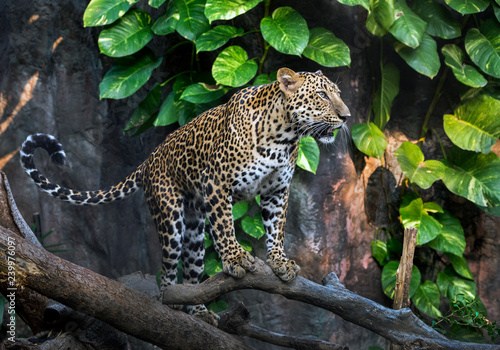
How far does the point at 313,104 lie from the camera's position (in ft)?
11.2

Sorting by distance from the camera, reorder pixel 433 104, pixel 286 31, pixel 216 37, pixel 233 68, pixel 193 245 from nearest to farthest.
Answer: pixel 193 245 < pixel 286 31 < pixel 233 68 < pixel 216 37 < pixel 433 104

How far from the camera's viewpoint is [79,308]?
3.40 metres

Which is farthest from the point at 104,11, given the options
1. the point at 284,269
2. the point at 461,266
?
the point at 461,266

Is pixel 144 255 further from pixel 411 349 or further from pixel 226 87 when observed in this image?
pixel 411 349

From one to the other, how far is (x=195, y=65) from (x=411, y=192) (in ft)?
9.38

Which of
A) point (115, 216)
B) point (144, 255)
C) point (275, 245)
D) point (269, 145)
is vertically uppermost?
point (269, 145)

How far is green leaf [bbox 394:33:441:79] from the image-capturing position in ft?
17.4

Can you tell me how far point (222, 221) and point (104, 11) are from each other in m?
2.88

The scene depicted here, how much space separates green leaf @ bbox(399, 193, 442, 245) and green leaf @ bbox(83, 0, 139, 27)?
11.8ft

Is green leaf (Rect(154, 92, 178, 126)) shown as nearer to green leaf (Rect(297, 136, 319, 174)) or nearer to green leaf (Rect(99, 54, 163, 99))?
green leaf (Rect(99, 54, 163, 99))

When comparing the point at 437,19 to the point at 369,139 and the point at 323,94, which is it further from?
the point at 323,94

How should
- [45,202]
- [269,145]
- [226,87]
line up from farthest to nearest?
1. [45,202]
2. [226,87]
3. [269,145]

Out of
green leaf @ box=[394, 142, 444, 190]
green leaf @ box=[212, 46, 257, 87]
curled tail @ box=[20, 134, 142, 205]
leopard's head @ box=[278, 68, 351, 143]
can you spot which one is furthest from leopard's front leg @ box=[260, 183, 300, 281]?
Result: green leaf @ box=[394, 142, 444, 190]

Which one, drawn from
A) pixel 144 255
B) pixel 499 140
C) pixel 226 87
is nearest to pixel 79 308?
pixel 226 87
